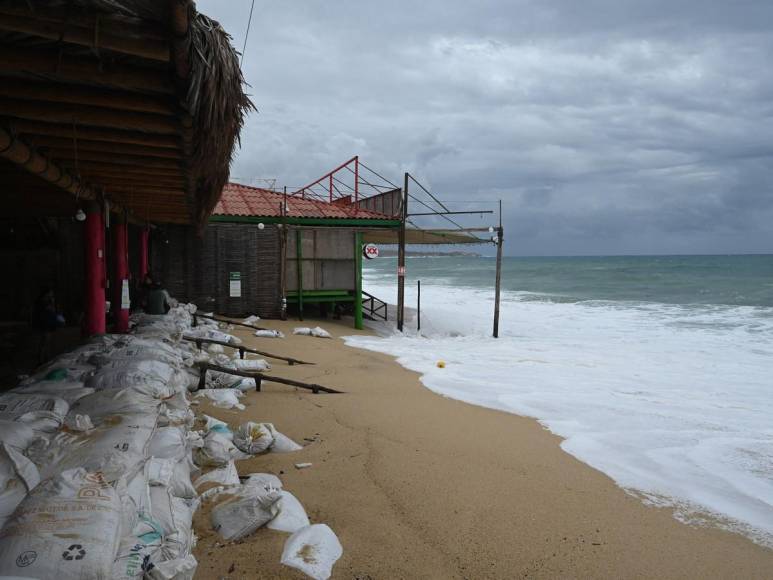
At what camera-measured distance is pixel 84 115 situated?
9.89ft

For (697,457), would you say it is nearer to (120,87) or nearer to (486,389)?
(486,389)

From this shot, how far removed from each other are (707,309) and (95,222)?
953 inches

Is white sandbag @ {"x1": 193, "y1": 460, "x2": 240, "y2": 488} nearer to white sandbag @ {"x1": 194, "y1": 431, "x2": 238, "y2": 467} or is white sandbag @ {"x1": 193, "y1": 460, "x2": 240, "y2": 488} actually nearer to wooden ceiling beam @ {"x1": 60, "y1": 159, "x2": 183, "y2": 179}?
white sandbag @ {"x1": 194, "y1": 431, "x2": 238, "y2": 467}

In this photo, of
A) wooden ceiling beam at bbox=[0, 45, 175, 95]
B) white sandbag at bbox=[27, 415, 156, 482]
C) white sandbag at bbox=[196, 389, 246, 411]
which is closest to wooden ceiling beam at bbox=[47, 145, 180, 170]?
wooden ceiling beam at bbox=[0, 45, 175, 95]

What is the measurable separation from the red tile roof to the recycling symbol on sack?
443 inches

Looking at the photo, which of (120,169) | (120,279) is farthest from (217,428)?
(120,279)

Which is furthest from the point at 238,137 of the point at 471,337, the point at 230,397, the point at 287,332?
the point at 471,337

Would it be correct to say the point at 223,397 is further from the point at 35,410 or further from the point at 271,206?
the point at 271,206

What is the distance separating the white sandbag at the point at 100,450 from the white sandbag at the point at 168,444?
0.35 ft

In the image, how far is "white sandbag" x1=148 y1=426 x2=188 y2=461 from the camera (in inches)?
115

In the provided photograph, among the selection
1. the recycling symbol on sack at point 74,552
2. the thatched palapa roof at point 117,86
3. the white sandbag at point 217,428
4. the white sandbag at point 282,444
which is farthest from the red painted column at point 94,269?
the recycling symbol on sack at point 74,552

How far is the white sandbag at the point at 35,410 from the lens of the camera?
9.15ft

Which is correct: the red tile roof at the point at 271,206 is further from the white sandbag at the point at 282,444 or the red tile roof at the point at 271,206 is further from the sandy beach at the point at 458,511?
the white sandbag at the point at 282,444

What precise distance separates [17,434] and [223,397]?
2568mm
